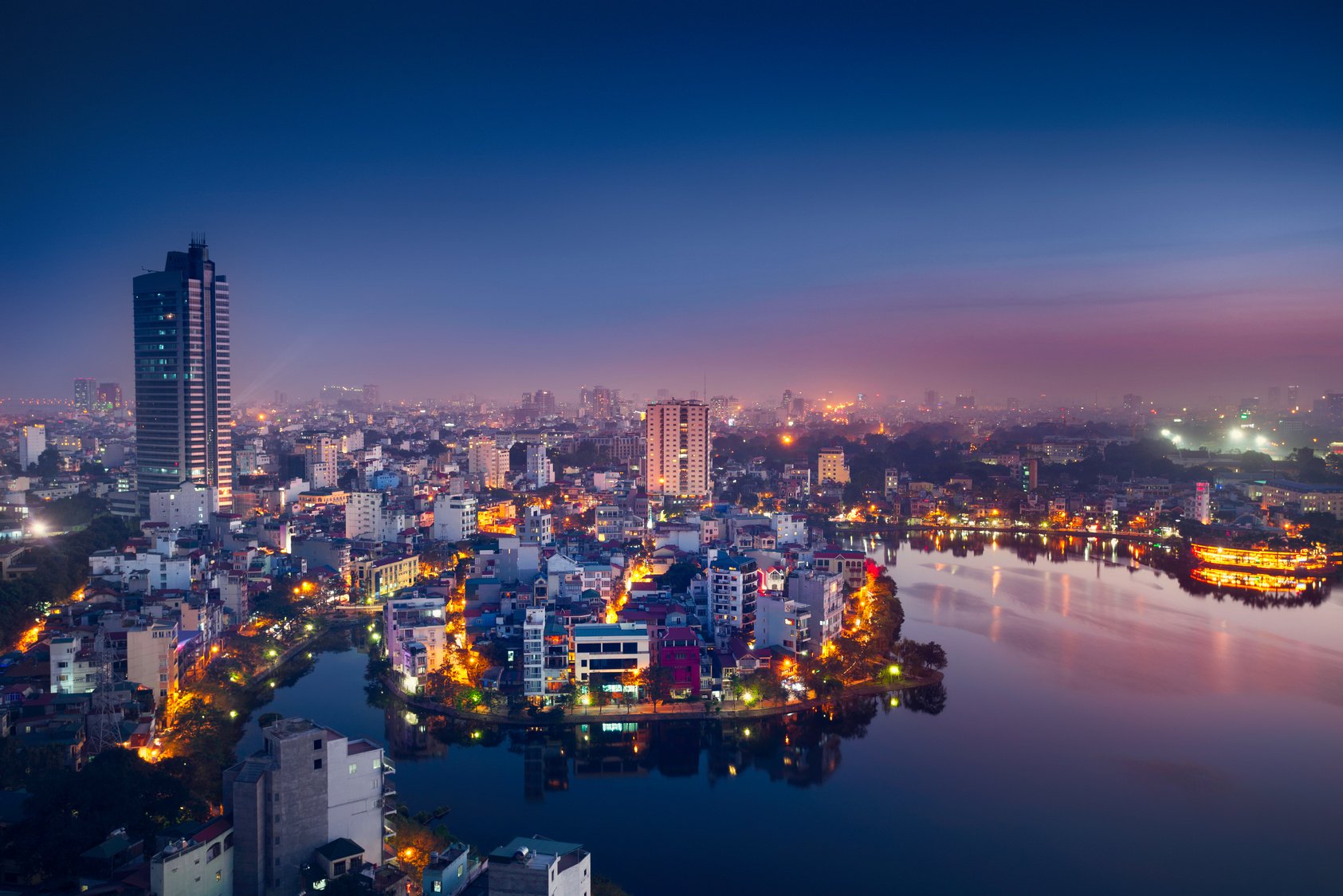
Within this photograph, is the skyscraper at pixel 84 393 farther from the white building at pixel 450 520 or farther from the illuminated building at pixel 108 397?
the white building at pixel 450 520

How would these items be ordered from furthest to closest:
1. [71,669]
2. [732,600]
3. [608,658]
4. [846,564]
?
[846,564] → [732,600] → [608,658] → [71,669]

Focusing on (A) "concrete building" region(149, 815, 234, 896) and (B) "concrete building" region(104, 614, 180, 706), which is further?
(B) "concrete building" region(104, 614, 180, 706)

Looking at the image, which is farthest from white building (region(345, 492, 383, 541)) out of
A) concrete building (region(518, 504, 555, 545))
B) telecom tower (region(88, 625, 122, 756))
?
telecom tower (region(88, 625, 122, 756))

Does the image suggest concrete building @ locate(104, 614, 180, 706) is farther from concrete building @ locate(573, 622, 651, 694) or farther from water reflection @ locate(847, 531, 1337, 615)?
water reflection @ locate(847, 531, 1337, 615)

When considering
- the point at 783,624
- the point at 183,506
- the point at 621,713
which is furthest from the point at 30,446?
the point at 783,624

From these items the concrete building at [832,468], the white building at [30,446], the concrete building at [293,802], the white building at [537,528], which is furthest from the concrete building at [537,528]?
the white building at [30,446]

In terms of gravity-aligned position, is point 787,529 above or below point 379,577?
above

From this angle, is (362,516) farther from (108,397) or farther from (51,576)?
(108,397)
